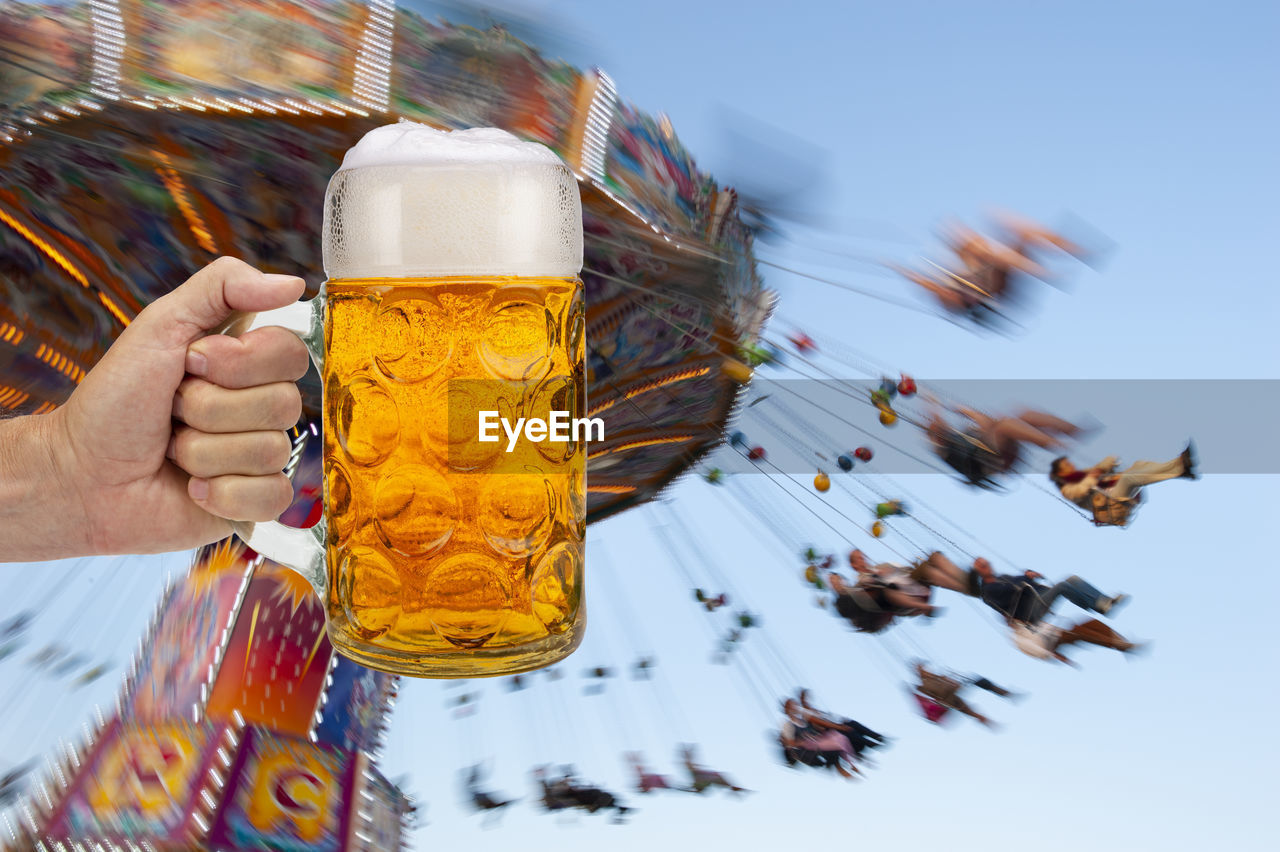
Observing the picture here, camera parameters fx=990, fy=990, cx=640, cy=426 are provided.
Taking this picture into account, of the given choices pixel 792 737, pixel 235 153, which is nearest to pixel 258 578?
pixel 235 153

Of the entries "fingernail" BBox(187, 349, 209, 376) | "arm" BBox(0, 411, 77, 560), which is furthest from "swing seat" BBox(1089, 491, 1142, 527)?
"arm" BBox(0, 411, 77, 560)

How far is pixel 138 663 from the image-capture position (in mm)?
2203

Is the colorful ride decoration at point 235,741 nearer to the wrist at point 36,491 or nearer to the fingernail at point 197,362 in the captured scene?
the wrist at point 36,491

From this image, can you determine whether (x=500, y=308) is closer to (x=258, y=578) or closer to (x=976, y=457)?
(x=976, y=457)

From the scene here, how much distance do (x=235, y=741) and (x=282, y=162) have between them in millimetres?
1163

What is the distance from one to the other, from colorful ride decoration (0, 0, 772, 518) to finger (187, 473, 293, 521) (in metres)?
0.95

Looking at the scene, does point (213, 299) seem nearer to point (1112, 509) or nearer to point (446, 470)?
point (446, 470)

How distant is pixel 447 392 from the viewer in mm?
865

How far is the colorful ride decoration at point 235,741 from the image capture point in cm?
170

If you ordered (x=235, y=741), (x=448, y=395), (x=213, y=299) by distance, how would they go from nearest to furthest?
(x=448, y=395)
(x=213, y=299)
(x=235, y=741)

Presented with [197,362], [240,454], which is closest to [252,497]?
[240,454]

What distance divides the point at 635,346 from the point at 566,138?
578 mm

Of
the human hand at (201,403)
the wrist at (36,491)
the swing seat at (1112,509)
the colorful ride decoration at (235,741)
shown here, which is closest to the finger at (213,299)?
the human hand at (201,403)

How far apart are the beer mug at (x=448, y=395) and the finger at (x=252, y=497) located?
0.13 m
